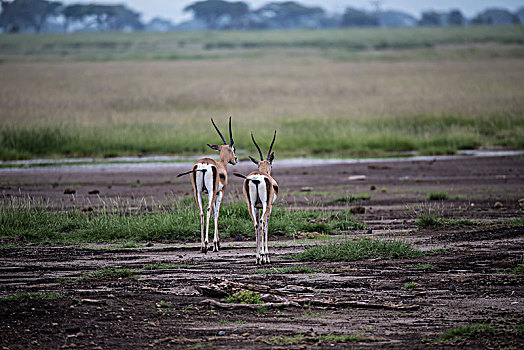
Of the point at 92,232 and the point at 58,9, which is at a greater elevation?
the point at 58,9

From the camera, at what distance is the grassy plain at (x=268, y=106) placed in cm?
2647

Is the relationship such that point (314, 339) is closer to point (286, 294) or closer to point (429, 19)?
point (286, 294)

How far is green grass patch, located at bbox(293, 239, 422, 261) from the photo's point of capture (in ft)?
32.9

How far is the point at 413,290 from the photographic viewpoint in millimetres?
8281

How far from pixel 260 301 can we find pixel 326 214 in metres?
6.20

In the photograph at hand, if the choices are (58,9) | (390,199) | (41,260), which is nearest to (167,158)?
(390,199)

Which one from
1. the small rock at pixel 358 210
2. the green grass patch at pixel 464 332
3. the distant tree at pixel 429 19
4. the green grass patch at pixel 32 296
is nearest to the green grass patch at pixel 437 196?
the small rock at pixel 358 210

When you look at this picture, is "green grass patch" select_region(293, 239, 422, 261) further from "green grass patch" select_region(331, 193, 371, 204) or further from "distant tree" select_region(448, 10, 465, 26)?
"distant tree" select_region(448, 10, 465, 26)

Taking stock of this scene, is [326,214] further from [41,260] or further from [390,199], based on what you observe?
[41,260]

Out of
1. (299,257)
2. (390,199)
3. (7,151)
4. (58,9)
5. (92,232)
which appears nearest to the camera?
(299,257)

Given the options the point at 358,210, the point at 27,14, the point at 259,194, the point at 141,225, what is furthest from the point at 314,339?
the point at 27,14

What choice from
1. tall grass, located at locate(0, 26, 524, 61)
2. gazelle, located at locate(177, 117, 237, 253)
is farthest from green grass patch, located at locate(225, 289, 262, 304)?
tall grass, located at locate(0, 26, 524, 61)

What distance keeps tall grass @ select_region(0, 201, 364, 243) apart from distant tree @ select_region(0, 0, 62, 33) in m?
121

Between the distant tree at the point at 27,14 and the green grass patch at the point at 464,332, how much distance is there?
422ft
